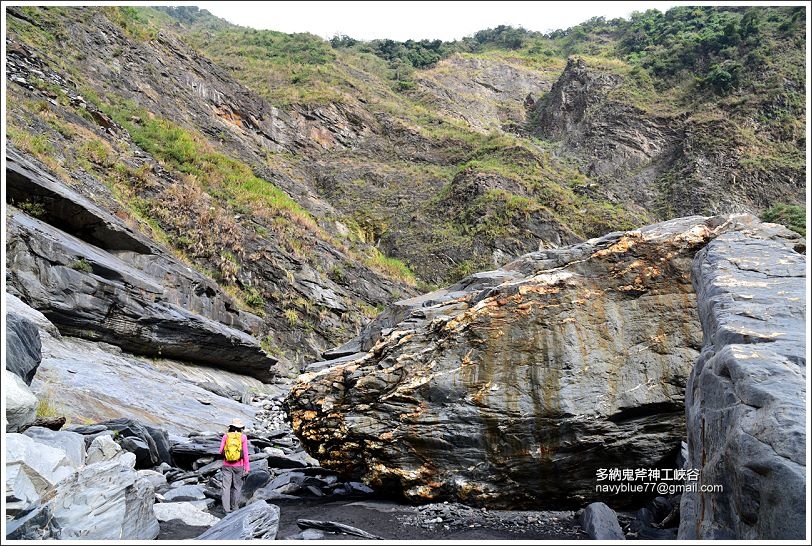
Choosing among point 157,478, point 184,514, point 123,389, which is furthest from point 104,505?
point 123,389

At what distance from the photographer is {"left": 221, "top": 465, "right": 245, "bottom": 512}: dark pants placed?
6.21 metres

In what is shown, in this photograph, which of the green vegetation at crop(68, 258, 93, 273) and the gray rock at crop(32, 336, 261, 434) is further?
the green vegetation at crop(68, 258, 93, 273)

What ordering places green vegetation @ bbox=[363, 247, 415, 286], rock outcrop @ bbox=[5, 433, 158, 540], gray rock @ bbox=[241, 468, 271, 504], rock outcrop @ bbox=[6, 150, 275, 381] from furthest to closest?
1. green vegetation @ bbox=[363, 247, 415, 286]
2. rock outcrop @ bbox=[6, 150, 275, 381]
3. gray rock @ bbox=[241, 468, 271, 504]
4. rock outcrop @ bbox=[5, 433, 158, 540]

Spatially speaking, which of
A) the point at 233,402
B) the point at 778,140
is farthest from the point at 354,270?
the point at 778,140

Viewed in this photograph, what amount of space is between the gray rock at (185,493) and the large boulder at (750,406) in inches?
202

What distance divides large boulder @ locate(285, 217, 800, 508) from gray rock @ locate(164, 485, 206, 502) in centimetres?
148

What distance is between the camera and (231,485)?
648cm

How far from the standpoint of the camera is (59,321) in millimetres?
10273

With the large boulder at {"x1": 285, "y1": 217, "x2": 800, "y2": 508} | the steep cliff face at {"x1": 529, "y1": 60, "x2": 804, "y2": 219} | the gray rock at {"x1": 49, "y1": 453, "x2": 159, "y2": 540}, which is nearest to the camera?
the gray rock at {"x1": 49, "y1": 453, "x2": 159, "y2": 540}

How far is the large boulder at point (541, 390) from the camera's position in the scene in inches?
250

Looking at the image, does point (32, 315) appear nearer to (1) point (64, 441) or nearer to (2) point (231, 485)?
(1) point (64, 441)

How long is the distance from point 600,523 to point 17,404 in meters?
5.89

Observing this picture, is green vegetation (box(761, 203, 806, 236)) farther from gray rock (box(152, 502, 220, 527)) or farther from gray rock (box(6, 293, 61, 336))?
gray rock (box(6, 293, 61, 336))

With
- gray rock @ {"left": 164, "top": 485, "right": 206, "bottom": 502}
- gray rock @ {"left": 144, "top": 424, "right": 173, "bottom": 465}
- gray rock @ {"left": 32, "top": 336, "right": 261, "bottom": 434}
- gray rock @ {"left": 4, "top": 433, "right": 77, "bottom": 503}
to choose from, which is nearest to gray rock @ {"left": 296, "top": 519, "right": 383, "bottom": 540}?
gray rock @ {"left": 164, "top": 485, "right": 206, "bottom": 502}
